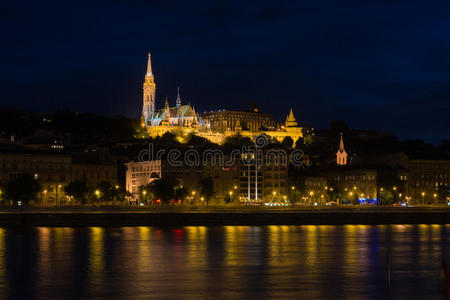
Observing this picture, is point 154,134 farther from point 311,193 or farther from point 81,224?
point 81,224

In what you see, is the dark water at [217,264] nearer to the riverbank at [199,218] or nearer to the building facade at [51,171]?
the riverbank at [199,218]

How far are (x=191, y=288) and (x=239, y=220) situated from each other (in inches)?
1572

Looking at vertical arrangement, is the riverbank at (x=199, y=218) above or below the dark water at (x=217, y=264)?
above

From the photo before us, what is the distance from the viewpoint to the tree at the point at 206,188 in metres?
97.2

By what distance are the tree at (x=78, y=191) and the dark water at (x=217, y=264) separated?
3609 centimetres

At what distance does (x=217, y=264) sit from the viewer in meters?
32.6

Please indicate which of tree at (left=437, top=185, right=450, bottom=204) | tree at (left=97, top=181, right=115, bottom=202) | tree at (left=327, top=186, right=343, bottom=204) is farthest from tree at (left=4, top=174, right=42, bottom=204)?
tree at (left=437, top=185, right=450, bottom=204)

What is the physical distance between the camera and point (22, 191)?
82.2 m

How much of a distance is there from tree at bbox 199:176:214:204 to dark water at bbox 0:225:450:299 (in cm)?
4355

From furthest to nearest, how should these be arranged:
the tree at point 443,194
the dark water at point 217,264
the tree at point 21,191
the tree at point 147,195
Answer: the tree at point 443,194 < the tree at point 147,195 < the tree at point 21,191 < the dark water at point 217,264

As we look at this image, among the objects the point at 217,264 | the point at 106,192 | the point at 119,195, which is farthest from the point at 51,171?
the point at 217,264

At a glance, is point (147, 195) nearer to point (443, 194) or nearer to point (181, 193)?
point (181, 193)

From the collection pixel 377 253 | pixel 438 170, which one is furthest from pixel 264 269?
pixel 438 170

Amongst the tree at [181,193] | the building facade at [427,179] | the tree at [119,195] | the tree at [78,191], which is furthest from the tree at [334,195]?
the tree at [78,191]
